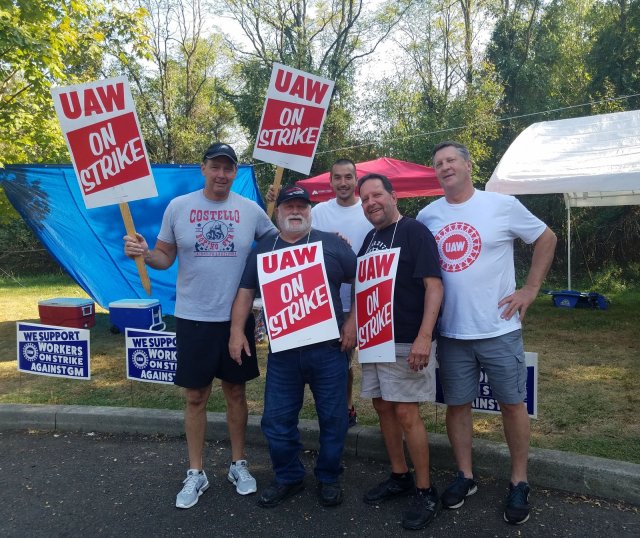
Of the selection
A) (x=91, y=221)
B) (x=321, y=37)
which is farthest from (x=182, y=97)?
(x=91, y=221)

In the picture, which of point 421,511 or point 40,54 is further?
point 40,54

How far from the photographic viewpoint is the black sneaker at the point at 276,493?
3.23 m

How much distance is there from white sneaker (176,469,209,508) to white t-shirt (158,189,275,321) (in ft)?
3.18

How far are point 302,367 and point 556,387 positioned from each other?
10.1 ft

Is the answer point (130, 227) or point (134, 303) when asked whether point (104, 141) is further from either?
point (134, 303)

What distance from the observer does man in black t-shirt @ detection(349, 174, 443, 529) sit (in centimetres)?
293

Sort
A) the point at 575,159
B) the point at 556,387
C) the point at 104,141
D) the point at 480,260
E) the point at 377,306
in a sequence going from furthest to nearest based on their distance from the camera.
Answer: the point at 575,159, the point at 556,387, the point at 104,141, the point at 377,306, the point at 480,260

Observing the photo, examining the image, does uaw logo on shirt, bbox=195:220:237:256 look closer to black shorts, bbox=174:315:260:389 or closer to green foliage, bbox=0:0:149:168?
black shorts, bbox=174:315:260:389

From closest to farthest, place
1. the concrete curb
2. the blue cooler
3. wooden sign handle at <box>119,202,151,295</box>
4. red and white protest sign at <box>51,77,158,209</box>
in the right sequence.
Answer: the concrete curb < wooden sign handle at <box>119,202,151,295</box> < red and white protest sign at <box>51,77,158,209</box> < the blue cooler

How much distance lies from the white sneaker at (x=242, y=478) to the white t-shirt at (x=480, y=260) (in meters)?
1.52

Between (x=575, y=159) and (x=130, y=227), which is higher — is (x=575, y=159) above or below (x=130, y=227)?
above

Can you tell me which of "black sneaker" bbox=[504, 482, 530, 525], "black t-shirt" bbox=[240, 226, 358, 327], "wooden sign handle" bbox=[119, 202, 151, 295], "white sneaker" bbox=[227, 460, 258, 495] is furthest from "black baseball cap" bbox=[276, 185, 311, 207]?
"black sneaker" bbox=[504, 482, 530, 525]

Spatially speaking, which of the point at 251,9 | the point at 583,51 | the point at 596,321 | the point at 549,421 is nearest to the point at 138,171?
the point at 549,421

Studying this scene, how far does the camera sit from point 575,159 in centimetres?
738
